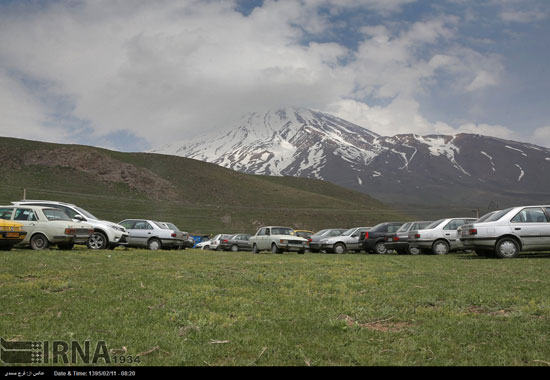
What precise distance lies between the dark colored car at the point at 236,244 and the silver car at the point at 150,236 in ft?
24.4

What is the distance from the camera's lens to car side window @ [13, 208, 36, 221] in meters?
15.3

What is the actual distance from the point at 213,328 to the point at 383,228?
17.9m

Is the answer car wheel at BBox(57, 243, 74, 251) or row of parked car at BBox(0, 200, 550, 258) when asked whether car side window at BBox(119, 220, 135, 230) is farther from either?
car wheel at BBox(57, 243, 74, 251)

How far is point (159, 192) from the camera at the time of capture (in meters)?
81.2

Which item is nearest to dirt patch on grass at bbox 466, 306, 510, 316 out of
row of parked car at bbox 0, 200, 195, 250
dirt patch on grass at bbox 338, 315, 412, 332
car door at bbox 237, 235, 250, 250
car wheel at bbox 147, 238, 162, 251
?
dirt patch on grass at bbox 338, 315, 412, 332

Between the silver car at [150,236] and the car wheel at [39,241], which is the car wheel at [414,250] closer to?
the silver car at [150,236]

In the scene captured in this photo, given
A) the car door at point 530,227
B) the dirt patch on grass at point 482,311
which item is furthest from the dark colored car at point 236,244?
the dirt patch on grass at point 482,311

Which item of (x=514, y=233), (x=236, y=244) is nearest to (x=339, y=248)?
(x=236, y=244)

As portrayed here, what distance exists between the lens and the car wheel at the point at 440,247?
17.9m

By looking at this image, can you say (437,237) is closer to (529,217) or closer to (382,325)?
(529,217)
